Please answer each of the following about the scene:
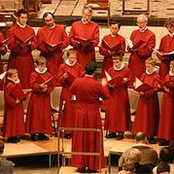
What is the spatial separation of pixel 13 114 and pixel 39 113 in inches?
17.5

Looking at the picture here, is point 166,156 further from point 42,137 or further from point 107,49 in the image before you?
point 107,49

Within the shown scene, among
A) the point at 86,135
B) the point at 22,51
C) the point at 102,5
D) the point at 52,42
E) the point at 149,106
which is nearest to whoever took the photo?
the point at 86,135

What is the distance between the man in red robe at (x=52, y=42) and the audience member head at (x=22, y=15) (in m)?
0.34

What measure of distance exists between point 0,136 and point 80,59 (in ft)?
7.09

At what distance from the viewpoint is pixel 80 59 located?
1410 cm

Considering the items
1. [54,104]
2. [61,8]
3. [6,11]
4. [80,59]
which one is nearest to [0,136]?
[54,104]

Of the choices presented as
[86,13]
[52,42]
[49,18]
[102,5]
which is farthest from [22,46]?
[102,5]

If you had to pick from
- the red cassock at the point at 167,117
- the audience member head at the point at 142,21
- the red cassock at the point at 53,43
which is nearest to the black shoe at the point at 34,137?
the red cassock at the point at 53,43

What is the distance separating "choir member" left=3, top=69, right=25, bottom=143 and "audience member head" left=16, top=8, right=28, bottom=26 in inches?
54.8

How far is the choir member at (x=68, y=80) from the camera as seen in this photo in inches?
502

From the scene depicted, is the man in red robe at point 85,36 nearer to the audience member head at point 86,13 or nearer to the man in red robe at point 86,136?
the audience member head at point 86,13

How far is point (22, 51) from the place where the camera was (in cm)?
1420

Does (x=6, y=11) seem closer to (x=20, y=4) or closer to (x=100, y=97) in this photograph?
(x=20, y=4)

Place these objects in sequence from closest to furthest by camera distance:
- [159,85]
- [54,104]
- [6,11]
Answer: [159,85]
[54,104]
[6,11]
